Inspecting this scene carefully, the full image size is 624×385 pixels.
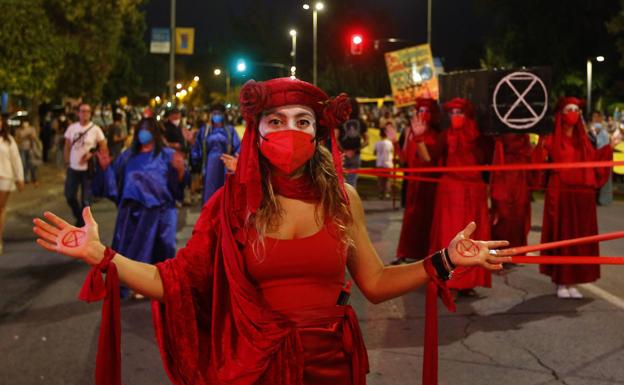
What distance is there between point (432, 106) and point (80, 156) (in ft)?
18.4

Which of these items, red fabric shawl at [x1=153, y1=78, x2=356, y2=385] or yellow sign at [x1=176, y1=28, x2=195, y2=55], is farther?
yellow sign at [x1=176, y1=28, x2=195, y2=55]

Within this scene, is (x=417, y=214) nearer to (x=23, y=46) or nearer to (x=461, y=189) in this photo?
(x=461, y=189)

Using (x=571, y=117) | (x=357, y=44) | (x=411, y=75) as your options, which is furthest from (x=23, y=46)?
(x=571, y=117)

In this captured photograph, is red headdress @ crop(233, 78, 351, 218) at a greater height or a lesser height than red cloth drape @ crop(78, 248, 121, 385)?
greater

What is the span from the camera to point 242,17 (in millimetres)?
106750

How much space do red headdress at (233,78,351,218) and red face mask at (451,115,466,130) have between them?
514 centimetres

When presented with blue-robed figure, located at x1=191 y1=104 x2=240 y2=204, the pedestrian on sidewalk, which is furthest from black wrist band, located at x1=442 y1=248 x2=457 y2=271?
the pedestrian on sidewalk

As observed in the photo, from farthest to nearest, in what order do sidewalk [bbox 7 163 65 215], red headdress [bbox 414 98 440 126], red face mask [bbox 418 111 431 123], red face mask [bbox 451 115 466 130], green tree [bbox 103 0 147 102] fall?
green tree [bbox 103 0 147 102], sidewalk [bbox 7 163 65 215], red headdress [bbox 414 98 440 126], red face mask [bbox 418 111 431 123], red face mask [bbox 451 115 466 130]

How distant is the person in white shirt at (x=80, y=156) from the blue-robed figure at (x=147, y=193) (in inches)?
172

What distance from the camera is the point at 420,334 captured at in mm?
7074

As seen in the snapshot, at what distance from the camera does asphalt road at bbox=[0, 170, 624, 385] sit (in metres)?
5.94

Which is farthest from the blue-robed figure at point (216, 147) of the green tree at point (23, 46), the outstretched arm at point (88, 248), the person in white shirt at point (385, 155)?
the green tree at point (23, 46)

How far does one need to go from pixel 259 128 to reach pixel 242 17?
106m

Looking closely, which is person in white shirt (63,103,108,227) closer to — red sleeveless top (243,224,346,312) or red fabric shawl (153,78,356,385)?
red fabric shawl (153,78,356,385)
